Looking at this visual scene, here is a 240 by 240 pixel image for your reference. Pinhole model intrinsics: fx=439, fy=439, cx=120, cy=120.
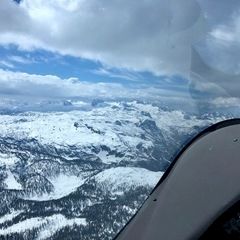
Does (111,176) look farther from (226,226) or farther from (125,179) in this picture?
(226,226)

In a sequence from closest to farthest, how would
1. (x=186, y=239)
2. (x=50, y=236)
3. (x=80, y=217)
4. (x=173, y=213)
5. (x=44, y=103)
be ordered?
(x=186, y=239) → (x=173, y=213) → (x=50, y=236) → (x=80, y=217) → (x=44, y=103)

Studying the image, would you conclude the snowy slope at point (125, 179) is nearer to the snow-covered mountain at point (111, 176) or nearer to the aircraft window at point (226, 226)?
the snow-covered mountain at point (111, 176)

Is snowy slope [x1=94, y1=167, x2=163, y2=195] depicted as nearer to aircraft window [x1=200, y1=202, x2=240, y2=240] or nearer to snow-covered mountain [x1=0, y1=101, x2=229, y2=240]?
snow-covered mountain [x1=0, y1=101, x2=229, y2=240]

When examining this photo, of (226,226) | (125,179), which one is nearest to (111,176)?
(125,179)

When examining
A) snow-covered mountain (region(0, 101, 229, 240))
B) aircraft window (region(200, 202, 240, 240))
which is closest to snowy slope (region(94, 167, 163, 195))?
snow-covered mountain (region(0, 101, 229, 240))

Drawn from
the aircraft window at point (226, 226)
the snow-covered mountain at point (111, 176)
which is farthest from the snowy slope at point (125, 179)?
the aircraft window at point (226, 226)

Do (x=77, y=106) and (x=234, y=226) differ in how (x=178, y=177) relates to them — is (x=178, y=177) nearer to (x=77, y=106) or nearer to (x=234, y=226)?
(x=234, y=226)

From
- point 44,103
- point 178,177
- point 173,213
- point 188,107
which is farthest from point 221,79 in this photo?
point 44,103

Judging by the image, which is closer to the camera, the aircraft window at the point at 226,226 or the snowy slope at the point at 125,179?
the aircraft window at the point at 226,226

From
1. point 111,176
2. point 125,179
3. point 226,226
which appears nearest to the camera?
point 226,226

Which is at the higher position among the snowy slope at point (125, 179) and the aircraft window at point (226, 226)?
the aircraft window at point (226, 226)

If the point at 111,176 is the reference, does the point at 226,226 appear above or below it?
above
